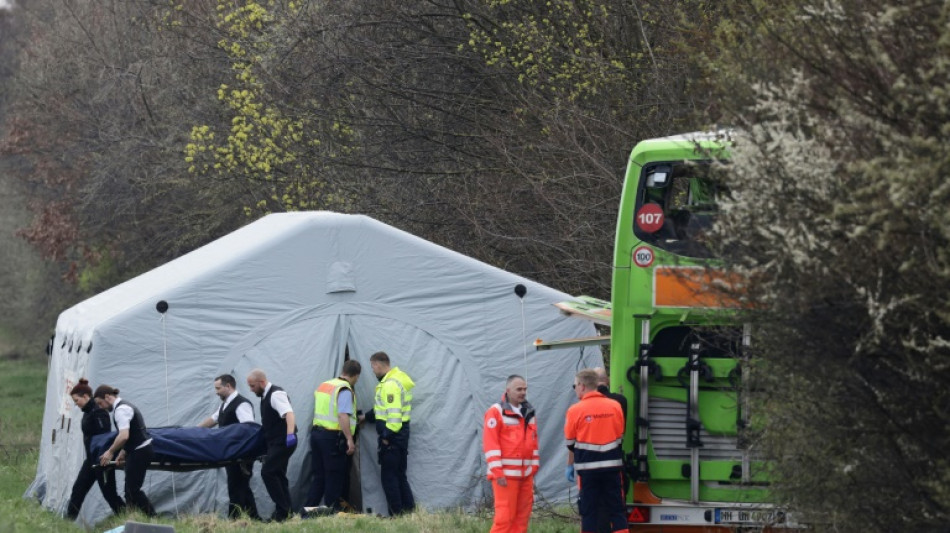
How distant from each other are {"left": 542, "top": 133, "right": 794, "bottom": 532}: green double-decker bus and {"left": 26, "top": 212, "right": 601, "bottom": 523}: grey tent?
5.01 m

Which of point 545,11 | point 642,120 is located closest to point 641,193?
point 642,120

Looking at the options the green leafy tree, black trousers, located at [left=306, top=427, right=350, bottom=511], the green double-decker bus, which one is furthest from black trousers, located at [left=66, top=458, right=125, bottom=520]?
the green leafy tree

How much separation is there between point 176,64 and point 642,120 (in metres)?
14.0

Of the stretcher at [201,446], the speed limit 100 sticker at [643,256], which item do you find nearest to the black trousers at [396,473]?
the stretcher at [201,446]

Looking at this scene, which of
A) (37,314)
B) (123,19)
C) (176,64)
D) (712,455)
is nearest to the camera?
(712,455)

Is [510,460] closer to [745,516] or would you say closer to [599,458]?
[599,458]

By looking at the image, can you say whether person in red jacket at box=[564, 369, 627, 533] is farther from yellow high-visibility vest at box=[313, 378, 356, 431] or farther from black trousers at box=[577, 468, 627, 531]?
yellow high-visibility vest at box=[313, 378, 356, 431]

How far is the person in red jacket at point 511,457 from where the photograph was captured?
38.9 ft

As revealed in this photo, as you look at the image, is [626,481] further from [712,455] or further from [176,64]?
[176,64]

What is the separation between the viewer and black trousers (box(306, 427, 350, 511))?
48.0 feet

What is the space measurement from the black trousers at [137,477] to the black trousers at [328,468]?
5.57ft

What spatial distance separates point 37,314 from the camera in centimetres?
4406

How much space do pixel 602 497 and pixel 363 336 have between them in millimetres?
5435

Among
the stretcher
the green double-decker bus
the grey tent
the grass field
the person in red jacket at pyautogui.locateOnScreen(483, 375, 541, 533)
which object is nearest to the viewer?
the green double-decker bus
